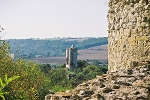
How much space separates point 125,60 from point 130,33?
0.56 metres

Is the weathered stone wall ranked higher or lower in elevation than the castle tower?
higher

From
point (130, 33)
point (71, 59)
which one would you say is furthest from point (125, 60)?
point (71, 59)

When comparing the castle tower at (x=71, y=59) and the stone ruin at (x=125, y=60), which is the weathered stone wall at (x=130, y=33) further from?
the castle tower at (x=71, y=59)

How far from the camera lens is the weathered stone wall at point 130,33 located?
5.84 metres

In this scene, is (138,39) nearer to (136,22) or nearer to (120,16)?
(136,22)

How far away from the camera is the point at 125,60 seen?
6.40 meters

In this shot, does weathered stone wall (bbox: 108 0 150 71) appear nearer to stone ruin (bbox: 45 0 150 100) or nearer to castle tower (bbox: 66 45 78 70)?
stone ruin (bbox: 45 0 150 100)

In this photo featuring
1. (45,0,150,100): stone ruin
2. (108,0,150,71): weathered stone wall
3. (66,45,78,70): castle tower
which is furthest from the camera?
(66,45,78,70): castle tower

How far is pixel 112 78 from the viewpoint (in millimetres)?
4988

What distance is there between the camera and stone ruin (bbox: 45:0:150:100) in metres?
4.10

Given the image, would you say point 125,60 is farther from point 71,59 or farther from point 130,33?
point 71,59

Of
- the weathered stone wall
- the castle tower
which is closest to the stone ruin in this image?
the weathered stone wall

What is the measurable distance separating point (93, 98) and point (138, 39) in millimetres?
2358

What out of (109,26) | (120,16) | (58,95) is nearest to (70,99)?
(58,95)
